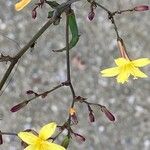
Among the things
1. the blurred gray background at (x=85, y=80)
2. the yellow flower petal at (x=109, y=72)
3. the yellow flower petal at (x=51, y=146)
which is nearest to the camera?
the yellow flower petal at (x=51, y=146)

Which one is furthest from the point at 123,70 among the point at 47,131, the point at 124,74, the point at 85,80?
the point at 85,80

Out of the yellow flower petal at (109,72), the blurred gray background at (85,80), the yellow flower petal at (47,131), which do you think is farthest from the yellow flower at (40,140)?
the blurred gray background at (85,80)

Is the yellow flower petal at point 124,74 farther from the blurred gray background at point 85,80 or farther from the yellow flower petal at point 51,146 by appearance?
the blurred gray background at point 85,80

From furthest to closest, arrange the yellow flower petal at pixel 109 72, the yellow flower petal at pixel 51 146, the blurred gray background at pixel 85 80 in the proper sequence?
the blurred gray background at pixel 85 80
the yellow flower petal at pixel 109 72
the yellow flower petal at pixel 51 146

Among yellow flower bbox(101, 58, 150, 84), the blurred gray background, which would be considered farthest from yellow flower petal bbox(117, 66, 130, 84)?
the blurred gray background

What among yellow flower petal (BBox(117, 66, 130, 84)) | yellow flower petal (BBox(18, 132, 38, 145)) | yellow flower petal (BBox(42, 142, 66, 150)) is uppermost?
yellow flower petal (BBox(117, 66, 130, 84))

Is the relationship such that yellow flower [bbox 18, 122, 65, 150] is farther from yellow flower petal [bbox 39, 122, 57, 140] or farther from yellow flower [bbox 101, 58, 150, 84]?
yellow flower [bbox 101, 58, 150, 84]

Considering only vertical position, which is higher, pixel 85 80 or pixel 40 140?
pixel 85 80

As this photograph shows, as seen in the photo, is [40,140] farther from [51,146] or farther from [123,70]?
[123,70]

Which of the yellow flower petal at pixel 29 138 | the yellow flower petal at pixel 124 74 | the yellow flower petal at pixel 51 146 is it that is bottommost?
the yellow flower petal at pixel 51 146
